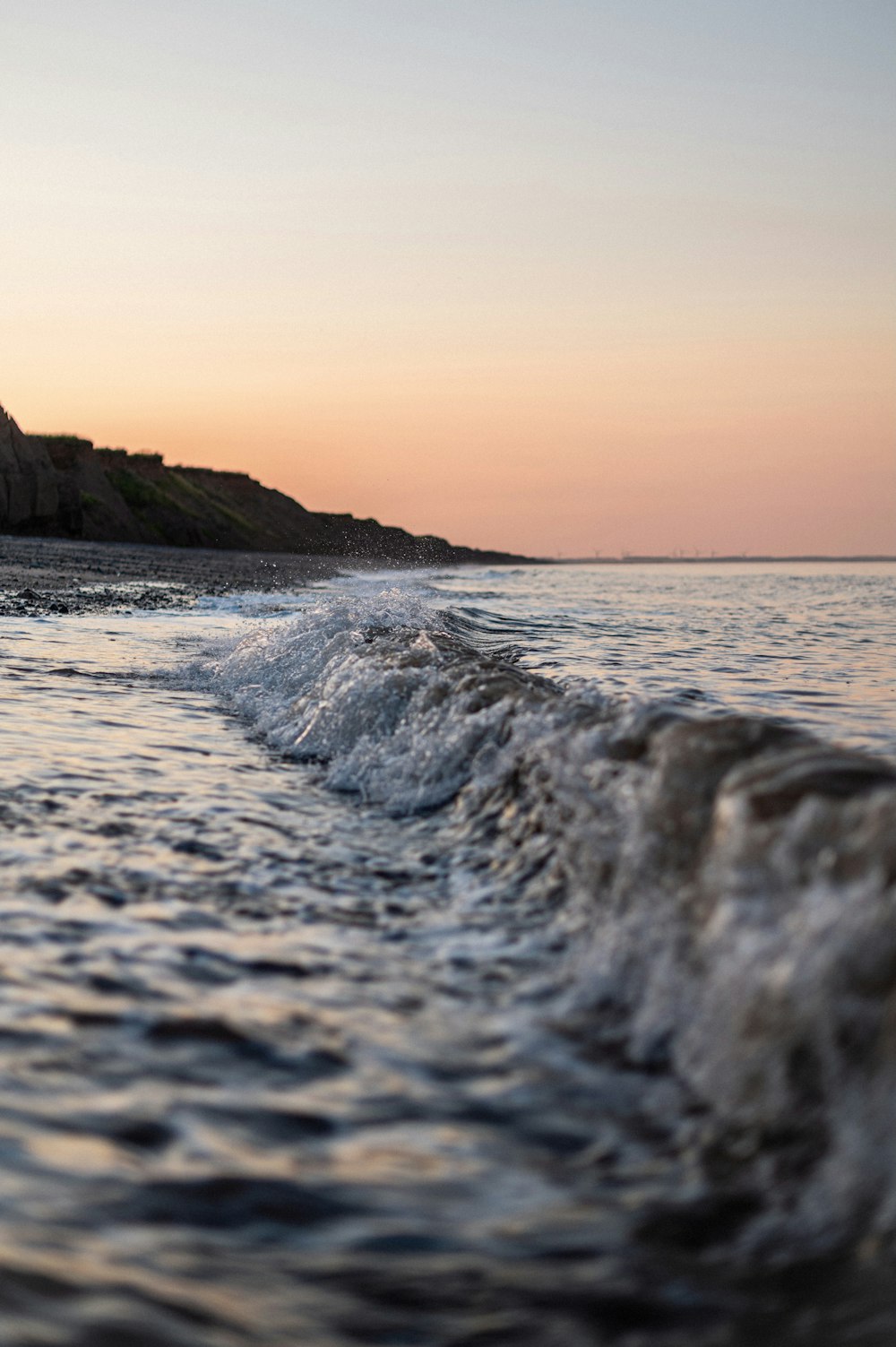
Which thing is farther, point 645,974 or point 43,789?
point 43,789

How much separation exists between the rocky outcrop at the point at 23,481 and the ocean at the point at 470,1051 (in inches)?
2646

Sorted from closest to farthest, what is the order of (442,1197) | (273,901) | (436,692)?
(442,1197)
(273,901)
(436,692)

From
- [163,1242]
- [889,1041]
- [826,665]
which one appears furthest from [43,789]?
[826,665]

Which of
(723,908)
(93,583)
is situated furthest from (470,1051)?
(93,583)

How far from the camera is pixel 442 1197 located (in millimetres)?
2391

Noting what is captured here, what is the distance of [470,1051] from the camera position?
10.0 ft

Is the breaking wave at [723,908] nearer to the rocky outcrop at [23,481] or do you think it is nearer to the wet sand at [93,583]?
the wet sand at [93,583]

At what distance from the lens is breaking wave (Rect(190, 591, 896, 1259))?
8.05 ft

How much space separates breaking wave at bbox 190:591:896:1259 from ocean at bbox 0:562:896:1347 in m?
0.01

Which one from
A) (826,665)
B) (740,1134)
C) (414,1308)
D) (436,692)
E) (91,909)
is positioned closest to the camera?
(414,1308)

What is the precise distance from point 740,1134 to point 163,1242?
52.1 inches

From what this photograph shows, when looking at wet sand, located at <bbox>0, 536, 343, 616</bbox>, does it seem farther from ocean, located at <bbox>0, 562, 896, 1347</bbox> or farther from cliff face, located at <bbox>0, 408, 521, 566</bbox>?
cliff face, located at <bbox>0, 408, 521, 566</bbox>

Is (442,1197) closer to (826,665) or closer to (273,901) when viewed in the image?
(273,901)

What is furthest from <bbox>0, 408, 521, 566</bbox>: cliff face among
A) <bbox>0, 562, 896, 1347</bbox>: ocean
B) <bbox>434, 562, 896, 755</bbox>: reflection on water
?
<bbox>0, 562, 896, 1347</bbox>: ocean
